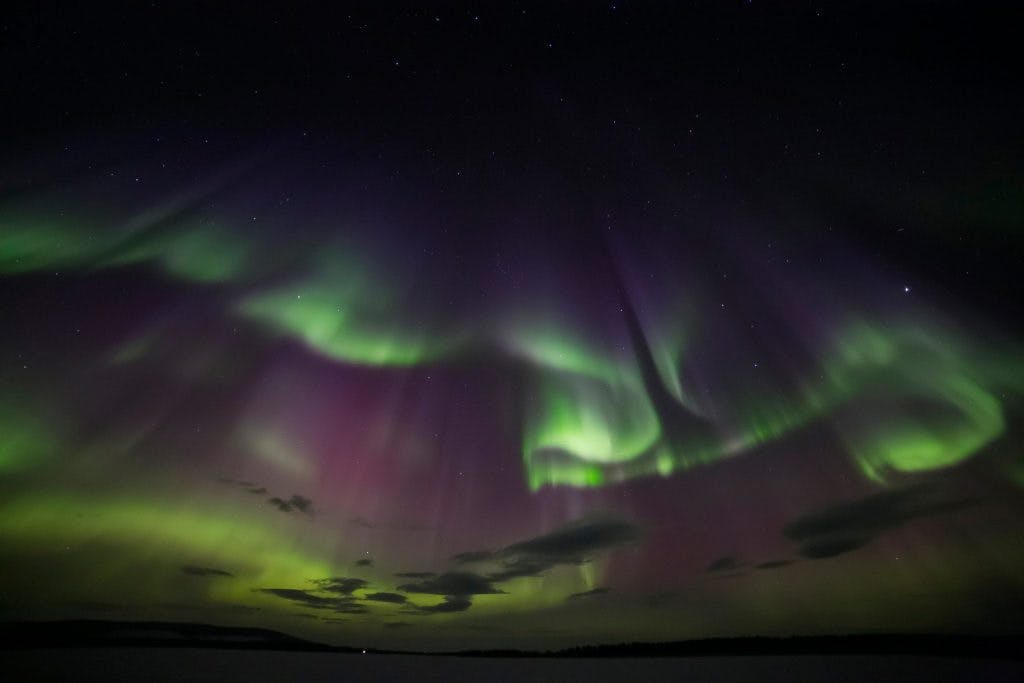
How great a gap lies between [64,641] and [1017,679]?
139m

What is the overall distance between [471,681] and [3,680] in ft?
130

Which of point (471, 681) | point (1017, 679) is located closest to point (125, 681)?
point (471, 681)

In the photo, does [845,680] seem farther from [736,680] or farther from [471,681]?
[471,681]

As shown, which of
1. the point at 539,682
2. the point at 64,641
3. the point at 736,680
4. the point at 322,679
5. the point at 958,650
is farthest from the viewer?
the point at 958,650

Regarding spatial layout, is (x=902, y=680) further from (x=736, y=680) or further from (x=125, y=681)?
(x=125, y=681)

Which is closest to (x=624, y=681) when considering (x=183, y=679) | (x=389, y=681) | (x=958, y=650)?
(x=389, y=681)

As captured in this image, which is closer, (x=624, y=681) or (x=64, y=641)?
(x=624, y=681)

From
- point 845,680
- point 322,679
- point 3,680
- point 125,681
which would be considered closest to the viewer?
point 3,680

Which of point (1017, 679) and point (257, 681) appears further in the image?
point (1017, 679)

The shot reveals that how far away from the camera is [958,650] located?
407 feet

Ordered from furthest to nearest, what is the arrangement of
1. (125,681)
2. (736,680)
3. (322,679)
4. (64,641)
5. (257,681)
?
(64,641) < (736,680) < (322,679) < (257,681) < (125,681)

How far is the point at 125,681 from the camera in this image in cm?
3072

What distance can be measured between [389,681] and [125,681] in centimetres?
2024

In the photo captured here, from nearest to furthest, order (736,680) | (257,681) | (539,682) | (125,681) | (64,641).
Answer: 1. (125,681)
2. (257,681)
3. (736,680)
4. (539,682)
5. (64,641)
